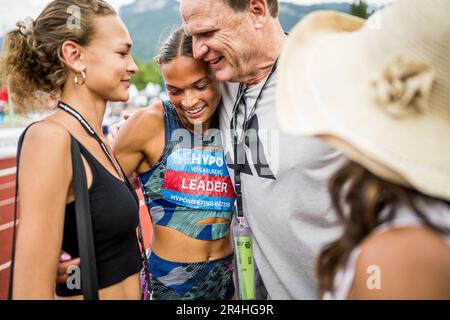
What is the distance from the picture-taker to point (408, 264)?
76 cm

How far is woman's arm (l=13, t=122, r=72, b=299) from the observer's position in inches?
50.3

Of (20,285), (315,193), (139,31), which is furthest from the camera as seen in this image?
(139,31)

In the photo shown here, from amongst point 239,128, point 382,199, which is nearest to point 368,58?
point 382,199

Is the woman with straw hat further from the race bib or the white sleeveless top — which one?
the race bib

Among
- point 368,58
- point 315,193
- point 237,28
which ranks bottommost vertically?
point 315,193

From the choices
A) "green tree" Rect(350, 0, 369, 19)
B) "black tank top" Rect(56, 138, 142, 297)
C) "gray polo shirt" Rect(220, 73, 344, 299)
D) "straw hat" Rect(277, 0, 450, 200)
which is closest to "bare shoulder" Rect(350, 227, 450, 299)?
"straw hat" Rect(277, 0, 450, 200)

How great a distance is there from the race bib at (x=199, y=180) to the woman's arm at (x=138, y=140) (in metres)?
0.17

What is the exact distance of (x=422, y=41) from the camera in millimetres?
774

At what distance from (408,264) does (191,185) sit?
4.95 feet

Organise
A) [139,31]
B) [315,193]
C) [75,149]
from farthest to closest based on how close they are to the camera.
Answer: [139,31] < [315,193] < [75,149]

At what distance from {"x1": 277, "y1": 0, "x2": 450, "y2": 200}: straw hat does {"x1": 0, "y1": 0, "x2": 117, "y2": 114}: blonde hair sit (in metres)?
1.17

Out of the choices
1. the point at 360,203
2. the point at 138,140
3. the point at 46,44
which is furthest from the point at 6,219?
the point at 360,203
